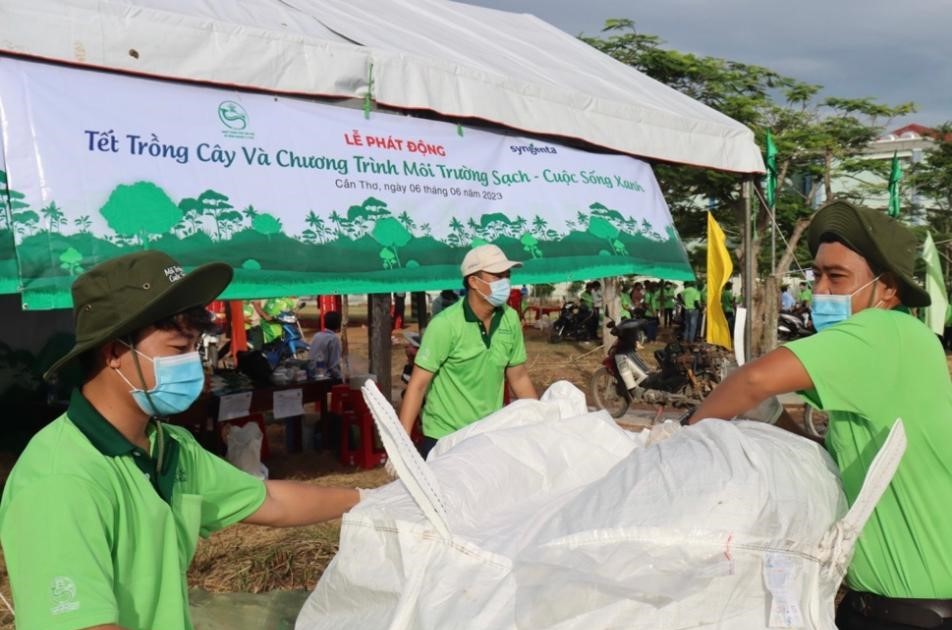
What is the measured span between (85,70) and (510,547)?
3314mm

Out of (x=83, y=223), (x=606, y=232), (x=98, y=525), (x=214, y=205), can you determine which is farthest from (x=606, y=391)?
(x=98, y=525)

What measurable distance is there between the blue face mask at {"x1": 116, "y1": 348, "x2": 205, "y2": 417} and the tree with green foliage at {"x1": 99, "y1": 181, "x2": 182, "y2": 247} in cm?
257

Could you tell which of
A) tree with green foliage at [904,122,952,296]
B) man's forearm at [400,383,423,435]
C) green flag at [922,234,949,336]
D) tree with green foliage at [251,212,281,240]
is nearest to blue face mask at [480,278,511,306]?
man's forearm at [400,383,423,435]

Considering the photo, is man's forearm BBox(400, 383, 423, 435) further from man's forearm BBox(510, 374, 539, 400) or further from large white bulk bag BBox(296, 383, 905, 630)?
large white bulk bag BBox(296, 383, 905, 630)

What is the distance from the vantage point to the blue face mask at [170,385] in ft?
5.25

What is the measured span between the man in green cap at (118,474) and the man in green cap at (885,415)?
114cm

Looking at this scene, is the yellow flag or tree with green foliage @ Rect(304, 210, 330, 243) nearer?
tree with green foliage @ Rect(304, 210, 330, 243)

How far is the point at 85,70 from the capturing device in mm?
3998

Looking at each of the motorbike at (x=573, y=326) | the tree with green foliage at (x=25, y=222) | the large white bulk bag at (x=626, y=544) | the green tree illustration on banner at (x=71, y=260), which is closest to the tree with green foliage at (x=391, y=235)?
the green tree illustration on banner at (x=71, y=260)

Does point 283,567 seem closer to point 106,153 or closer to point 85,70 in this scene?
point 106,153

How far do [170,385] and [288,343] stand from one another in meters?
11.4

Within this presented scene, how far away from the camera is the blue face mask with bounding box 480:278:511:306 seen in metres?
4.15

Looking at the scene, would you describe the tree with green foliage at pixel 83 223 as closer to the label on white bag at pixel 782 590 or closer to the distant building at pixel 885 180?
the label on white bag at pixel 782 590

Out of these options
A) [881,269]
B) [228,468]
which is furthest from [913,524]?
[228,468]
